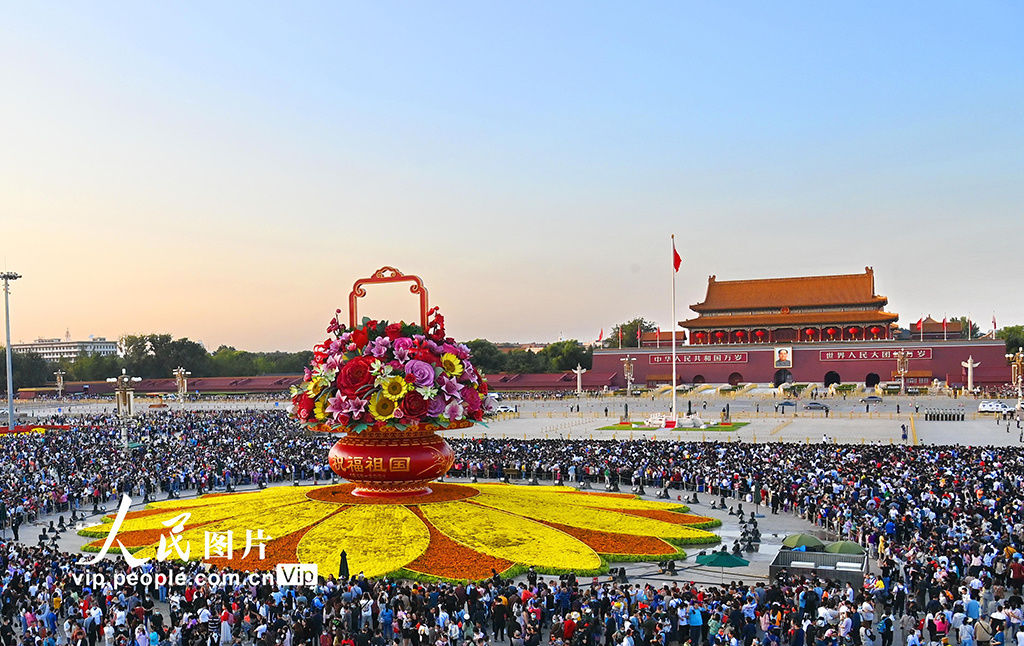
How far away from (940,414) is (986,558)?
3956cm

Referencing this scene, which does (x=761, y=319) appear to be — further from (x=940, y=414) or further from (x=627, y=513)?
(x=627, y=513)

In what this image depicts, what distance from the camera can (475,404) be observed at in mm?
17328

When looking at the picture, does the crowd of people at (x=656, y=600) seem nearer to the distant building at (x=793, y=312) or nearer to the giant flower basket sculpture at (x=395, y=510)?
the giant flower basket sculpture at (x=395, y=510)

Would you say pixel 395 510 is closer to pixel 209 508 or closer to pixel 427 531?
pixel 427 531

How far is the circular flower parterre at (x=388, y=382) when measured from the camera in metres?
16.3

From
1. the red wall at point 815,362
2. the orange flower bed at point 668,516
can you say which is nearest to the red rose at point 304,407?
the orange flower bed at point 668,516

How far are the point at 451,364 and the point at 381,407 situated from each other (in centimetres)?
174

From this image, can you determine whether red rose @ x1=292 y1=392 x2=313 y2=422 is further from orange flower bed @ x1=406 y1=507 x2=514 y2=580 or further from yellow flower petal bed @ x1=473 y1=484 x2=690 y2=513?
yellow flower petal bed @ x1=473 y1=484 x2=690 y2=513

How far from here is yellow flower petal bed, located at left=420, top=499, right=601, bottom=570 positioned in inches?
602

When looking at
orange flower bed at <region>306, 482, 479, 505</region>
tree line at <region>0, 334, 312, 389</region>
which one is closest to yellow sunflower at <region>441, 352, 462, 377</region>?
orange flower bed at <region>306, 482, 479, 505</region>

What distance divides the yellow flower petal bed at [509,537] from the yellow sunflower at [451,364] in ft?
9.01

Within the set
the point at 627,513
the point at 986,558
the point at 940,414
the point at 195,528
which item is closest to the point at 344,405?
the point at 195,528

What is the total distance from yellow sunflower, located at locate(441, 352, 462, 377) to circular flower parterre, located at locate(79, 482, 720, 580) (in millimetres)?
2722

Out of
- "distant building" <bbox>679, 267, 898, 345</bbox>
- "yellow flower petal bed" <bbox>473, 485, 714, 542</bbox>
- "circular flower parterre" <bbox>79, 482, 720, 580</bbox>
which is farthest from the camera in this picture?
"distant building" <bbox>679, 267, 898, 345</bbox>
